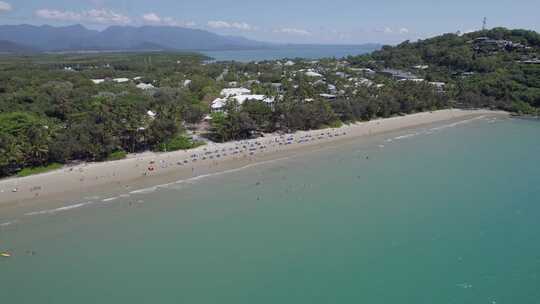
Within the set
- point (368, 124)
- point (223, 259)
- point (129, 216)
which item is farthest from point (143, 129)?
point (368, 124)

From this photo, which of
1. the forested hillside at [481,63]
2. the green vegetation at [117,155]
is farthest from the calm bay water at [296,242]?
the forested hillside at [481,63]

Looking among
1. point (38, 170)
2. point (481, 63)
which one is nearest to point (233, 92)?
point (38, 170)

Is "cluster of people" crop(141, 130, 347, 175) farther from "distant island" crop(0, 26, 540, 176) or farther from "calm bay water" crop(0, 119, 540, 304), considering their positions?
"calm bay water" crop(0, 119, 540, 304)

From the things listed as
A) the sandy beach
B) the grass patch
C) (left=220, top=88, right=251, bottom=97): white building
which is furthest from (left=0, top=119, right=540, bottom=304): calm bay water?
(left=220, top=88, right=251, bottom=97): white building

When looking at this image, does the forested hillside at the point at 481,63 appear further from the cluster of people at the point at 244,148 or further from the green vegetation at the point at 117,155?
the green vegetation at the point at 117,155

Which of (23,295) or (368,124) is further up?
(368,124)

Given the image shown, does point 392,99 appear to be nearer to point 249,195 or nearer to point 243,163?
point 243,163
